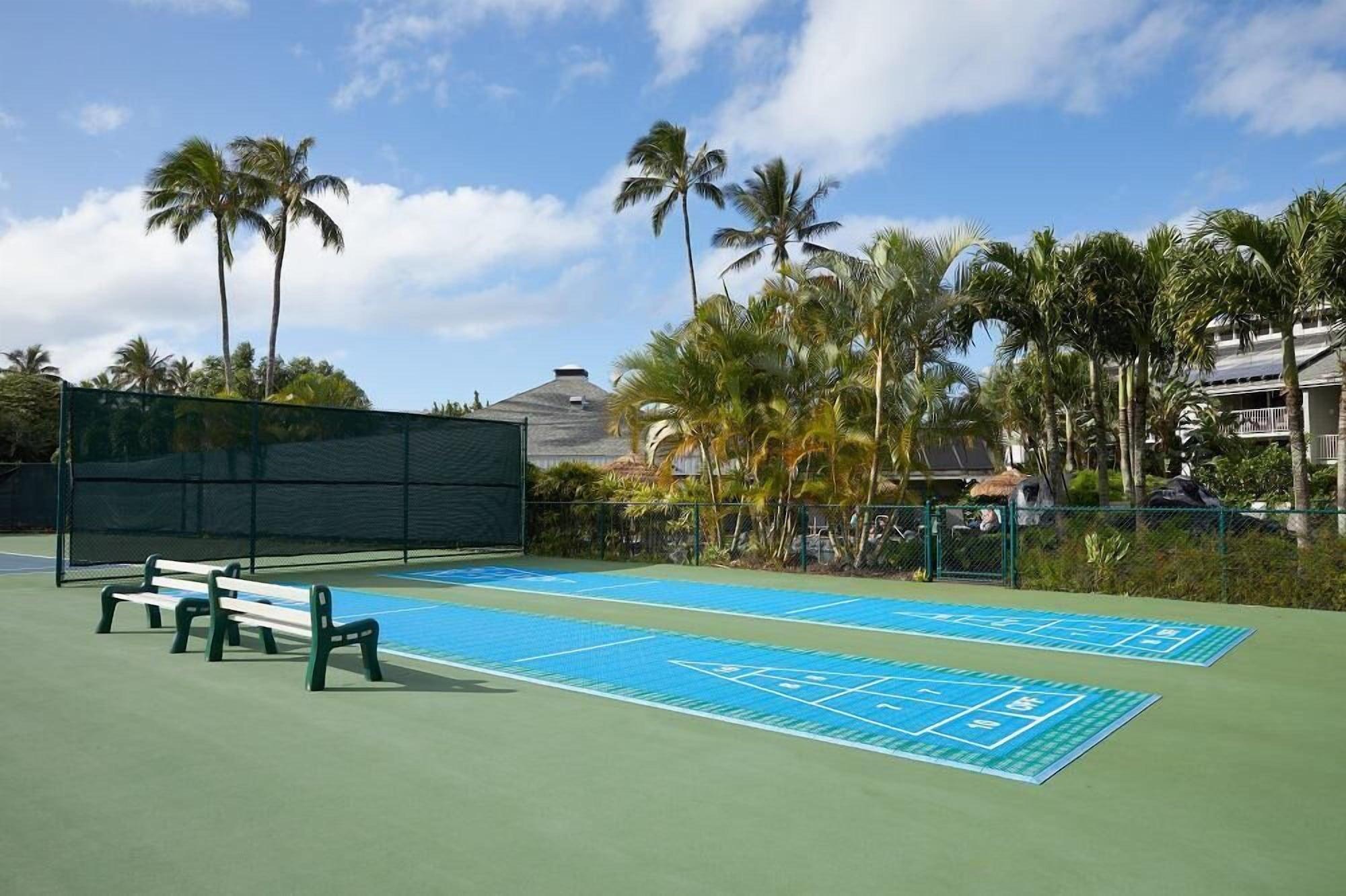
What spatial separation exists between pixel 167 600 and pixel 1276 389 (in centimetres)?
4222

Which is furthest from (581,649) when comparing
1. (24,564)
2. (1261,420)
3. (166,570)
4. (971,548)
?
(1261,420)

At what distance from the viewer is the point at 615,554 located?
21.1m

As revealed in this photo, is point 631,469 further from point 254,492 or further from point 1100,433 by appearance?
point 1100,433

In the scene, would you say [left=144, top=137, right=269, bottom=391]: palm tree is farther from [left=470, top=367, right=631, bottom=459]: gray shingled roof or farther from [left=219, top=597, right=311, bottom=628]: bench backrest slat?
[left=219, top=597, right=311, bottom=628]: bench backrest slat

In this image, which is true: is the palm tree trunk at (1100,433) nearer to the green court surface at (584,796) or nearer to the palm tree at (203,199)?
the green court surface at (584,796)

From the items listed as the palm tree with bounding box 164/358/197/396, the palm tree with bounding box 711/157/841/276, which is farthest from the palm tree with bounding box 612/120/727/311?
the palm tree with bounding box 164/358/197/396

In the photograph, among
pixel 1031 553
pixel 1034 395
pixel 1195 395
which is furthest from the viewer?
pixel 1195 395

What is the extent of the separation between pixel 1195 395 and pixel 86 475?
37395mm

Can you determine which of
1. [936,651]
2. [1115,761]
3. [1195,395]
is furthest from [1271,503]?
[1115,761]

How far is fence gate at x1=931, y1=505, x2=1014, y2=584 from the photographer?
51.2ft

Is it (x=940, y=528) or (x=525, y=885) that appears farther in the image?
(x=940, y=528)

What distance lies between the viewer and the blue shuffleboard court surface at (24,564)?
1811cm

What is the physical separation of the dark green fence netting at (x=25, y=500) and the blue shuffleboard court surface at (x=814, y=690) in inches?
1099

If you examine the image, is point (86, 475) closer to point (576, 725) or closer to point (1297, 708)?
point (576, 725)
